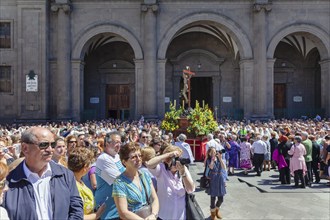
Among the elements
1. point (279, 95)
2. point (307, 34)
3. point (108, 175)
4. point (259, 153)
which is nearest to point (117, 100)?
point (279, 95)

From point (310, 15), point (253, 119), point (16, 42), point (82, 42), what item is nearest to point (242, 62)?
point (253, 119)

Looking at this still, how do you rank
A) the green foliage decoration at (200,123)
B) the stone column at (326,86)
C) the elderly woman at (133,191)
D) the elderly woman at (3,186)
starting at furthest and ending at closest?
the stone column at (326,86) < the green foliage decoration at (200,123) < the elderly woman at (133,191) < the elderly woman at (3,186)

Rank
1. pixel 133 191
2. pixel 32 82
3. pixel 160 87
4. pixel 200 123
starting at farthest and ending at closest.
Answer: pixel 160 87 < pixel 32 82 < pixel 200 123 < pixel 133 191

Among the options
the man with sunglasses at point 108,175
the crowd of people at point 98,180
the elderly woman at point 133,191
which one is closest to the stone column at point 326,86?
the crowd of people at point 98,180

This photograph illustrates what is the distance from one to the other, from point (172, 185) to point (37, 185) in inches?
90.2

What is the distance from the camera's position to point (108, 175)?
4918mm

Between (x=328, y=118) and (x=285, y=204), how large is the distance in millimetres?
18129

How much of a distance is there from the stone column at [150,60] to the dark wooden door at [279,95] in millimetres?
11908

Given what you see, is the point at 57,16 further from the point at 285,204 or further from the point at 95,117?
the point at 285,204

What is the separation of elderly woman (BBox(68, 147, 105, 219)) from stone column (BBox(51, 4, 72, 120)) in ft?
68.8

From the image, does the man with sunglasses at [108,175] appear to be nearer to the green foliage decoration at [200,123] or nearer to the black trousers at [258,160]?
the black trousers at [258,160]

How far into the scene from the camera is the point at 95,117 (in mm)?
28875

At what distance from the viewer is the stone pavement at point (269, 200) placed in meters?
9.00

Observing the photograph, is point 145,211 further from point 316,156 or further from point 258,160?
point 258,160
